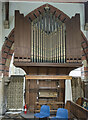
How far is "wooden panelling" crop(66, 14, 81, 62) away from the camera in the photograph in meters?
4.99

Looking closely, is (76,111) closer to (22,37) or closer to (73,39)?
(73,39)

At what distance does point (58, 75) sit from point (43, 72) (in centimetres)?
51

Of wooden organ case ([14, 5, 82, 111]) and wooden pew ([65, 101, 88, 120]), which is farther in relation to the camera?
wooden organ case ([14, 5, 82, 111])

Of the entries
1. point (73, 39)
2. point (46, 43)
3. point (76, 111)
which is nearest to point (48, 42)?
point (46, 43)

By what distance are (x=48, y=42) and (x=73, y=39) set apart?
0.75m

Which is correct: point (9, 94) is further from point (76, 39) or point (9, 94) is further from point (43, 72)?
point (76, 39)

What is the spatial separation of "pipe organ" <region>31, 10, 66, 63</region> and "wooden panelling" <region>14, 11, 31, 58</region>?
144mm

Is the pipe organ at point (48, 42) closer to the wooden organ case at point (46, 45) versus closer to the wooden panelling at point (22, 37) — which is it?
the wooden organ case at point (46, 45)

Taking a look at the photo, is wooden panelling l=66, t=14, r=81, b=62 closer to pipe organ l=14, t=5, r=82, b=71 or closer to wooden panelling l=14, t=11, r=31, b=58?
pipe organ l=14, t=5, r=82, b=71

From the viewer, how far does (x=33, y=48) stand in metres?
5.09

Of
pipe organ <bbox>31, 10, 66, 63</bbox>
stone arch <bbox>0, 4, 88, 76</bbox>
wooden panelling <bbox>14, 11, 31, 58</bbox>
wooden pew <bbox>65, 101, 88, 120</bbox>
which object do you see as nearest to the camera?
wooden pew <bbox>65, 101, 88, 120</bbox>

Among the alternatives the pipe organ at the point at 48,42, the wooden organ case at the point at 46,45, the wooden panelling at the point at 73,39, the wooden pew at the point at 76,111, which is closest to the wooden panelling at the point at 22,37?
the wooden organ case at the point at 46,45

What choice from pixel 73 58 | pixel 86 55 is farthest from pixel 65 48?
pixel 86 55

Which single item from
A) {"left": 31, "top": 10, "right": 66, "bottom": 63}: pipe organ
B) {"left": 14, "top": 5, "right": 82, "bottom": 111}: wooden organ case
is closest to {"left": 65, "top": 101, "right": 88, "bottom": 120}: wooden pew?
{"left": 14, "top": 5, "right": 82, "bottom": 111}: wooden organ case
